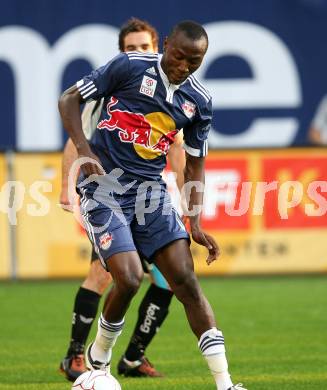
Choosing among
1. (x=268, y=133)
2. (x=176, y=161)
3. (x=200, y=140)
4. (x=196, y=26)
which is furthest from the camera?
(x=268, y=133)

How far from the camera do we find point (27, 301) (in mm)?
12797

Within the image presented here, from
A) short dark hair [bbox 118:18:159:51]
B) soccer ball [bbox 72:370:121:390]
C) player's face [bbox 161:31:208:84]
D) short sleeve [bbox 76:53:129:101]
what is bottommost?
soccer ball [bbox 72:370:121:390]

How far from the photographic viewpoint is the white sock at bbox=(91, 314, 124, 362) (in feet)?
22.5

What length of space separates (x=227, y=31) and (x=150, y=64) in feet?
36.9

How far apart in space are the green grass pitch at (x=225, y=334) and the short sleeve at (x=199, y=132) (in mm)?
1529

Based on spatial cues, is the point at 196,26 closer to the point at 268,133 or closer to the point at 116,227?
the point at 116,227

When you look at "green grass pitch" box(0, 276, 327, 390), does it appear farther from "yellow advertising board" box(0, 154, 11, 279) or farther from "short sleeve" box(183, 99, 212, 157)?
"short sleeve" box(183, 99, 212, 157)

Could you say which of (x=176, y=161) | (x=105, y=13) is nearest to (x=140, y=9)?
(x=105, y=13)

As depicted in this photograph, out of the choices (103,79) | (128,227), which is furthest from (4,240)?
(103,79)

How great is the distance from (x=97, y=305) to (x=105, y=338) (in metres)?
1.02

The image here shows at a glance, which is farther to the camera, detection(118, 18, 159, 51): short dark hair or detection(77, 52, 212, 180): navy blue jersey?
detection(118, 18, 159, 51): short dark hair

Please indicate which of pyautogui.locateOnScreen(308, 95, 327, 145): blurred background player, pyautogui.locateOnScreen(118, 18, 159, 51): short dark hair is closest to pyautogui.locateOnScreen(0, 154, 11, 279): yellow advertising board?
pyautogui.locateOnScreen(308, 95, 327, 145): blurred background player

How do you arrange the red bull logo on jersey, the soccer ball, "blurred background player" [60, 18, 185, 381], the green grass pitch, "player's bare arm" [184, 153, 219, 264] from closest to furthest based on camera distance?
the soccer ball
the red bull logo on jersey
"player's bare arm" [184, 153, 219, 264]
the green grass pitch
"blurred background player" [60, 18, 185, 381]

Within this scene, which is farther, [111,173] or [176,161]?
[176,161]
